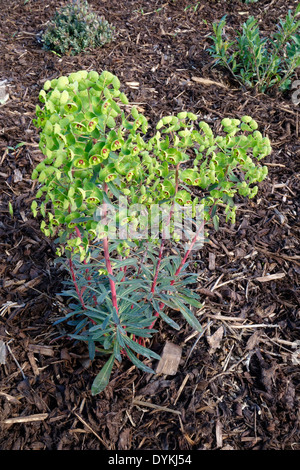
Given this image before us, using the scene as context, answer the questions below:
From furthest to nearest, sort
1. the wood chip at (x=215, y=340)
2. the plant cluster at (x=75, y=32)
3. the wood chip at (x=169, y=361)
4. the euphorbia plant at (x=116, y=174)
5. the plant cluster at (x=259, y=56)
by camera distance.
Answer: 1. the plant cluster at (x=75, y=32)
2. the plant cluster at (x=259, y=56)
3. the wood chip at (x=215, y=340)
4. the wood chip at (x=169, y=361)
5. the euphorbia plant at (x=116, y=174)

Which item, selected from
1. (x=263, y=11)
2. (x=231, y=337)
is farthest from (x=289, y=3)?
(x=231, y=337)

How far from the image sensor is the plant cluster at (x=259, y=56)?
4652 millimetres

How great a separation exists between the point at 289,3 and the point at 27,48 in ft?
13.8

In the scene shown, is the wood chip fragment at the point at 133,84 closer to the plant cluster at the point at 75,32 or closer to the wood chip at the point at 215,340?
the plant cluster at the point at 75,32

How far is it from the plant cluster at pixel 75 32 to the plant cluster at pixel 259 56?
5.08 ft

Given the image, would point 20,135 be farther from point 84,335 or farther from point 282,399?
point 282,399

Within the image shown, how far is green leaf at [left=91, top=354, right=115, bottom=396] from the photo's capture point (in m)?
2.41

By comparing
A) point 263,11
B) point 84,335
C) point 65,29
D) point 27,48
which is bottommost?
point 84,335

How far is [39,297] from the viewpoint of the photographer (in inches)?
120

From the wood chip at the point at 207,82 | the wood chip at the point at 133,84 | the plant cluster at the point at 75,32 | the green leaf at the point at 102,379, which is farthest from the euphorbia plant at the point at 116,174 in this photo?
the plant cluster at the point at 75,32

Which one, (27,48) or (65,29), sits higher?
(65,29)

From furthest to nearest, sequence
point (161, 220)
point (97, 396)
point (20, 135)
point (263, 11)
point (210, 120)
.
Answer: point (263, 11)
point (210, 120)
point (20, 135)
point (97, 396)
point (161, 220)

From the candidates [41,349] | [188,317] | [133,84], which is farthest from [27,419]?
[133,84]

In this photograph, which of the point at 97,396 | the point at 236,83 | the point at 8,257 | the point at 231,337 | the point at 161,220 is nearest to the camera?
the point at 161,220
